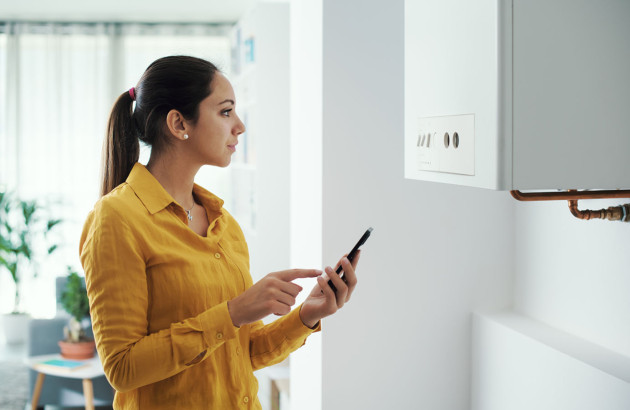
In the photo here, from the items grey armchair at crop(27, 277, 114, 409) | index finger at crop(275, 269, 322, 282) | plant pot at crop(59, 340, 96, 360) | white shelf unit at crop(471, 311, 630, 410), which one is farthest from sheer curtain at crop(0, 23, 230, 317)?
index finger at crop(275, 269, 322, 282)

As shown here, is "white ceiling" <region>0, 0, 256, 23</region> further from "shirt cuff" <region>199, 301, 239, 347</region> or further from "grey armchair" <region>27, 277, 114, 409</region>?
"shirt cuff" <region>199, 301, 239, 347</region>

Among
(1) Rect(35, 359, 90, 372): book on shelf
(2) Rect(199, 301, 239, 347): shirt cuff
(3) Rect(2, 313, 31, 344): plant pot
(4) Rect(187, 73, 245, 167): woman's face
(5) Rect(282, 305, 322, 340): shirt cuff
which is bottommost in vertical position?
(3) Rect(2, 313, 31, 344): plant pot

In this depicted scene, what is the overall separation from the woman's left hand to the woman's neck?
1.10ft

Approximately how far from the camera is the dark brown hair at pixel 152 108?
127 cm

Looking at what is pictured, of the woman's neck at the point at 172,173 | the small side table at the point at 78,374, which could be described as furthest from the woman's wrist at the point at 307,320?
the small side table at the point at 78,374

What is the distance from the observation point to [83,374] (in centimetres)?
331

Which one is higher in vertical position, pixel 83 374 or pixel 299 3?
pixel 299 3

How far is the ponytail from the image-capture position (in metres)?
1.33

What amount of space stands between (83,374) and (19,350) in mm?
2153

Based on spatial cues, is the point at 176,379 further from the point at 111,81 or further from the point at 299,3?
the point at 111,81

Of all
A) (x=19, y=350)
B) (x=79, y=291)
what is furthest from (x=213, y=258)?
(x=19, y=350)

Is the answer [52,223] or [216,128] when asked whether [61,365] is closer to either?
[52,223]

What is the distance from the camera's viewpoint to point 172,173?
4.33 feet

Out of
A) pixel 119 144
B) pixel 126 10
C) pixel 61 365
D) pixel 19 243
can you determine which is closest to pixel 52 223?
pixel 19 243
